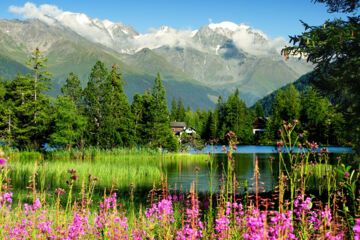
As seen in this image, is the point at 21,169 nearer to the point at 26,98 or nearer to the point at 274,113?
the point at 26,98

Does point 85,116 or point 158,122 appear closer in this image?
point 85,116

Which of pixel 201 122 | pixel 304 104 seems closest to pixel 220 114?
pixel 201 122

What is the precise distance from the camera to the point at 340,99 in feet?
51.0

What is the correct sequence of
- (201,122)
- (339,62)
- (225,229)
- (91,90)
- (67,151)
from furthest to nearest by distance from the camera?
1. (201,122)
2. (91,90)
3. (67,151)
4. (339,62)
5. (225,229)

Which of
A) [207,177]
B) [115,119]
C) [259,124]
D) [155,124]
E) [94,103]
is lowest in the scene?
[207,177]

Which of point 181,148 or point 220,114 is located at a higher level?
point 220,114

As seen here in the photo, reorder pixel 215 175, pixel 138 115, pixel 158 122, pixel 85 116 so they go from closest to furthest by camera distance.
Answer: pixel 215 175 → pixel 85 116 → pixel 158 122 → pixel 138 115

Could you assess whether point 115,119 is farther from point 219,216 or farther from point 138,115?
point 219,216

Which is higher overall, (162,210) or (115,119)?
(115,119)

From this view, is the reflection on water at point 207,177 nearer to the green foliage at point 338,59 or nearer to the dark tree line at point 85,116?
the green foliage at point 338,59

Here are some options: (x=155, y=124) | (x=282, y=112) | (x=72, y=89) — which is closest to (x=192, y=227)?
(x=155, y=124)

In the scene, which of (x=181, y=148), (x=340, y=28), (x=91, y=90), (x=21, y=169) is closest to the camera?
(x=340, y=28)

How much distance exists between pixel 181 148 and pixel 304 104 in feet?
156

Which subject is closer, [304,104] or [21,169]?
[21,169]
